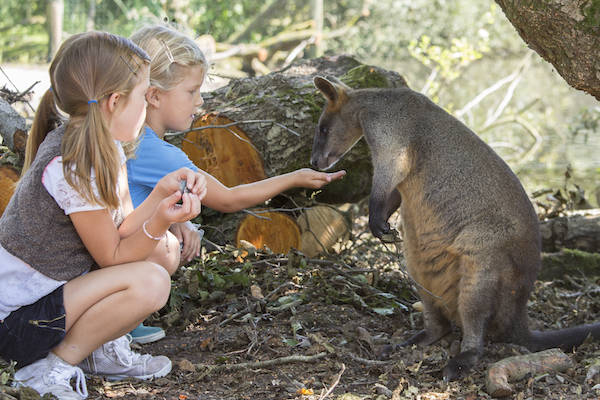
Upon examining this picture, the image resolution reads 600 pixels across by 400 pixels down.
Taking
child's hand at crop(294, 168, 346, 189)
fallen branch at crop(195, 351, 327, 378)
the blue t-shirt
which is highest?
the blue t-shirt

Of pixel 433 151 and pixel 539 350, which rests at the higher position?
pixel 433 151

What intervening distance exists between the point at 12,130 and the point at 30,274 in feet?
6.91

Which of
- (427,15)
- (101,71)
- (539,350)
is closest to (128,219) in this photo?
(101,71)

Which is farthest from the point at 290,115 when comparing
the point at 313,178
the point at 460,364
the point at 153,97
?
the point at 460,364

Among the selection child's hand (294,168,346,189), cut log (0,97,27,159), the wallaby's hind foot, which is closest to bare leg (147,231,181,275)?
child's hand (294,168,346,189)

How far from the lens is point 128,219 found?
3117 millimetres

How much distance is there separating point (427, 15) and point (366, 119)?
11.3 meters

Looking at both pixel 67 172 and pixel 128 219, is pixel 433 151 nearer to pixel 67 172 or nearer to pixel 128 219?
pixel 128 219

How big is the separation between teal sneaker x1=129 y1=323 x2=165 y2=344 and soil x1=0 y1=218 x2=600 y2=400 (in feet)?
0.15

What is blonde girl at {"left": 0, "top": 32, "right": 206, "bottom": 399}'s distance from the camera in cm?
288

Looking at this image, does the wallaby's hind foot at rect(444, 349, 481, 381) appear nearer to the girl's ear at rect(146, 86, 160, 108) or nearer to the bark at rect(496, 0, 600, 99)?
the bark at rect(496, 0, 600, 99)

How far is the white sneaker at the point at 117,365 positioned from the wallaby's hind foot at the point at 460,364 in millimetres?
1549

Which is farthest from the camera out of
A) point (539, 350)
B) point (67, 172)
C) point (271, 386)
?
point (539, 350)

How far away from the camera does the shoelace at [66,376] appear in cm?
294
